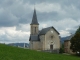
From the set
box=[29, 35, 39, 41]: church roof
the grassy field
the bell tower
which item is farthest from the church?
the grassy field

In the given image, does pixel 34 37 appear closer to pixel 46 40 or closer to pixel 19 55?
pixel 46 40

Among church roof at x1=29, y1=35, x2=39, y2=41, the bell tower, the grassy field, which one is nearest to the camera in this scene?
the grassy field

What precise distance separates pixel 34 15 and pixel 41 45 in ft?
51.9

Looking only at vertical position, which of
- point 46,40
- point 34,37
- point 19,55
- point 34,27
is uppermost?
point 34,27

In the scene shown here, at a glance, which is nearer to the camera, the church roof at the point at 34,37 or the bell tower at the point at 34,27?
the church roof at the point at 34,37

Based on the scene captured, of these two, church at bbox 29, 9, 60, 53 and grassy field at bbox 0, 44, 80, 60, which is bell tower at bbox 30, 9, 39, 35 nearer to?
church at bbox 29, 9, 60, 53

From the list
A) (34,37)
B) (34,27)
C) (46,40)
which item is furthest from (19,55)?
(34,27)

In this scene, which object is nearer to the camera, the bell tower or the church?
the church

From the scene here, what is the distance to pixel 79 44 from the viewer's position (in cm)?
6725

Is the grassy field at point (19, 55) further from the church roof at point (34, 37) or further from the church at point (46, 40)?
the church roof at point (34, 37)

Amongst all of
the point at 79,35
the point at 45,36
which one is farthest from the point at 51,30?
the point at 79,35

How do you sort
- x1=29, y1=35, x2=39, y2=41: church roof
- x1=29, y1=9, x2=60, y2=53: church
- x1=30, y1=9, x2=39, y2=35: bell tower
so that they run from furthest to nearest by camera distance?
x1=30, y1=9, x2=39, y2=35: bell tower
x1=29, y1=35, x2=39, y2=41: church roof
x1=29, y1=9, x2=60, y2=53: church

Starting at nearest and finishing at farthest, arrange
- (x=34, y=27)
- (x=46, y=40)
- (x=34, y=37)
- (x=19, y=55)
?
(x=19, y=55) < (x=46, y=40) < (x=34, y=37) < (x=34, y=27)

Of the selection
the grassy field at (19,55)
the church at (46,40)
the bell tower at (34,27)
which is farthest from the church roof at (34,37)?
the grassy field at (19,55)
